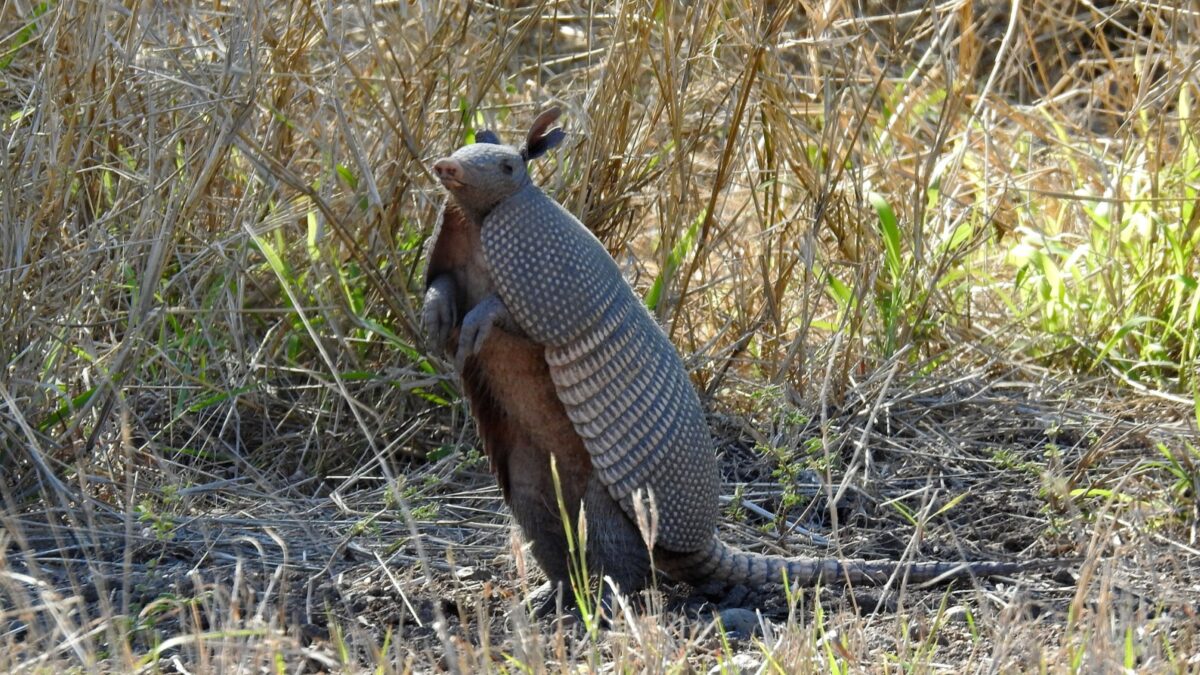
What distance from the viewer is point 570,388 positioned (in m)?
3.77

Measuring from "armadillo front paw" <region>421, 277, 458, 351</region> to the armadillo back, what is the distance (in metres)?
0.16

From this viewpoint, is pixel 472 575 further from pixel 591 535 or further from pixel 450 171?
pixel 450 171

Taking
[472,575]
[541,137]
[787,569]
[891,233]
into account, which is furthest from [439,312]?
[891,233]

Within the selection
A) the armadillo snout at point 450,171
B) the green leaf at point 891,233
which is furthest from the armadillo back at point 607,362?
the green leaf at point 891,233

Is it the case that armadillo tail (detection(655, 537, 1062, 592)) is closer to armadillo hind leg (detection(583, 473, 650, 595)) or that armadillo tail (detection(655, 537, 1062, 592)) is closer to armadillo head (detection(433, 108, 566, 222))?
armadillo hind leg (detection(583, 473, 650, 595))

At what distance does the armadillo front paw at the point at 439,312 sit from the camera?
3.70m

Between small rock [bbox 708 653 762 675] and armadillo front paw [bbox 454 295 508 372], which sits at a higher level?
armadillo front paw [bbox 454 295 508 372]

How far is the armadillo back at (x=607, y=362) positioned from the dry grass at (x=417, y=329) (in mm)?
376

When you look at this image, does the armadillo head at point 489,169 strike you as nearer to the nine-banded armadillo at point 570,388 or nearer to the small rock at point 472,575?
the nine-banded armadillo at point 570,388

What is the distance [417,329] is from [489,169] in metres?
1.75

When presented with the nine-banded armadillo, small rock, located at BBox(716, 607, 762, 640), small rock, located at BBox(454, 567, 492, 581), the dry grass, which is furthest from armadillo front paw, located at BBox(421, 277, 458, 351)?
small rock, located at BBox(716, 607, 762, 640)

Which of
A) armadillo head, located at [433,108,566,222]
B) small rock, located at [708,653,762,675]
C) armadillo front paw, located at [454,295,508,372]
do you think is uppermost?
armadillo head, located at [433,108,566,222]

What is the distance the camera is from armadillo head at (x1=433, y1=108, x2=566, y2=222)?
3.54 m

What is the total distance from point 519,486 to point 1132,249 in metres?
3.37
